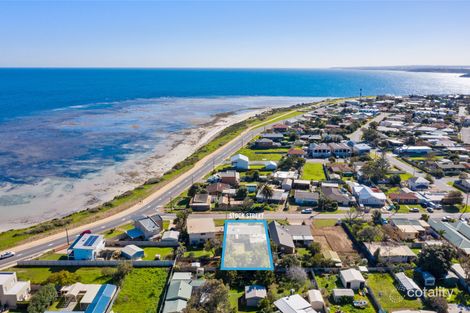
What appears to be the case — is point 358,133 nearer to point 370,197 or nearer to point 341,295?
point 370,197

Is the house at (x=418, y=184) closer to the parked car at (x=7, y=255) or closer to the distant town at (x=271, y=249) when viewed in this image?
the distant town at (x=271, y=249)

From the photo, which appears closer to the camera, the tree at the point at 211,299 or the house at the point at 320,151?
the tree at the point at 211,299

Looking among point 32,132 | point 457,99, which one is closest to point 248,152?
point 32,132

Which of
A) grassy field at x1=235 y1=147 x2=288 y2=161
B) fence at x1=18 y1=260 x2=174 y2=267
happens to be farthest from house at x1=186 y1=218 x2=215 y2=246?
grassy field at x1=235 y1=147 x2=288 y2=161

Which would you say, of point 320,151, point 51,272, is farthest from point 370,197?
point 51,272

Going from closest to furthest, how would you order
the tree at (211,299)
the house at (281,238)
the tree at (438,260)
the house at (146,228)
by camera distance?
1. the tree at (211,299)
2. the tree at (438,260)
3. the house at (281,238)
4. the house at (146,228)

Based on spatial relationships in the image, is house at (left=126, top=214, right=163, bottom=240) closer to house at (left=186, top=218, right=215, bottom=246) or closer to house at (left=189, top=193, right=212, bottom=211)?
house at (left=186, top=218, right=215, bottom=246)

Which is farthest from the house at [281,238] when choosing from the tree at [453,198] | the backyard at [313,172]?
the tree at [453,198]

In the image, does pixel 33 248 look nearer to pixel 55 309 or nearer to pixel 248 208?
pixel 55 309
